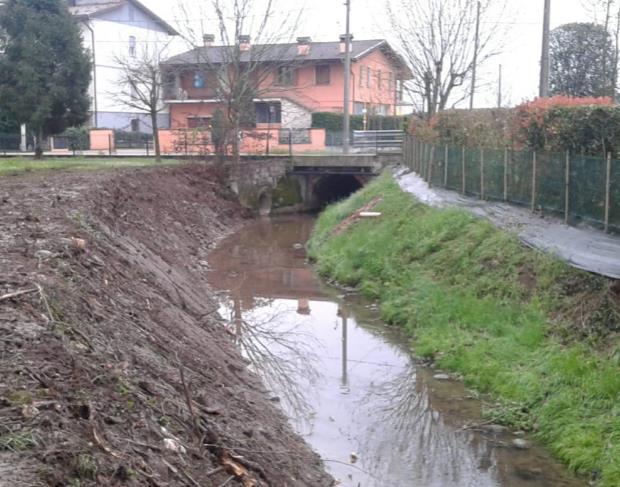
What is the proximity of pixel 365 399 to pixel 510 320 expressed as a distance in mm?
2899

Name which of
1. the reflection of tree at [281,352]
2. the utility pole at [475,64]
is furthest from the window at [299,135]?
the reflection of tree at [281,352]

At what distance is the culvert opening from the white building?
19.5 metres

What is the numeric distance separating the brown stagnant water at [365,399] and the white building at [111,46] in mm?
40381

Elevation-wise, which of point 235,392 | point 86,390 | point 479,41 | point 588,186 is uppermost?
point 479,41

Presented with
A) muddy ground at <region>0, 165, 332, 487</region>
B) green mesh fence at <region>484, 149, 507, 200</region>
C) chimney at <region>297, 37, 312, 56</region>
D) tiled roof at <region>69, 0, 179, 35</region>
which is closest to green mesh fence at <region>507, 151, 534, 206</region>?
green mesh fence at <region>484, 149, 507, 200</region>

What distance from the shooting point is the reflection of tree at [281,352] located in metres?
10.7

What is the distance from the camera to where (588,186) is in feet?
49.2

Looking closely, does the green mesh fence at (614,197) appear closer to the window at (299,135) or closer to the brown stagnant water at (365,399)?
the brown stagnant water at (365,399)

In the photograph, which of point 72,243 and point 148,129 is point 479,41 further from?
point 72,243

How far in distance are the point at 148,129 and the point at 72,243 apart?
47.6 metres

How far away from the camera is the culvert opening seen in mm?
38656

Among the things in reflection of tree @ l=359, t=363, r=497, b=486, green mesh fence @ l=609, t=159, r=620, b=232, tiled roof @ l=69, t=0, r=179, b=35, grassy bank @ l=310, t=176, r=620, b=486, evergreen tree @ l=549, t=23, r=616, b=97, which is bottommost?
reflection of tree @ l=359, t=363, r=497, b=486

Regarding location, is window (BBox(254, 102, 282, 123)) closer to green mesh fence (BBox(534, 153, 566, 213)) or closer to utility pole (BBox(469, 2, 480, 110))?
utility pole (BBox(469, 2, 480, 110))

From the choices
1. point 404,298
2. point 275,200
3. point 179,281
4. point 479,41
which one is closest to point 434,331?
point 404,298
